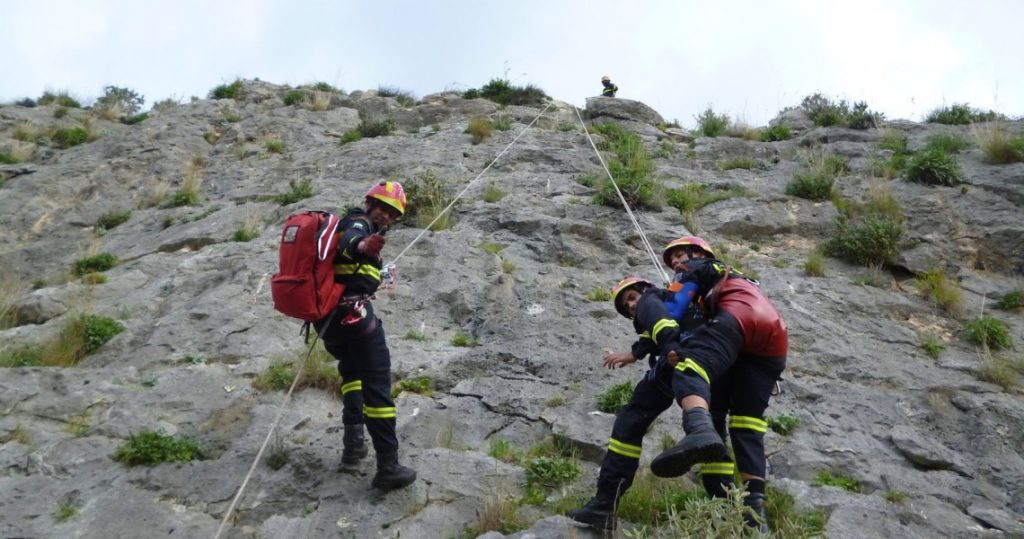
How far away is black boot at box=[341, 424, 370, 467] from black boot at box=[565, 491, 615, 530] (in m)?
1.68

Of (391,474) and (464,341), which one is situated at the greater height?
(464,341)

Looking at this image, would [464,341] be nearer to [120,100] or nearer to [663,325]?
[663,325]

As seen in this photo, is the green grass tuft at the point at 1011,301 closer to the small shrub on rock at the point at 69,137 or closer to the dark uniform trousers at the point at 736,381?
the dark uniform trousers at the point at 736,381

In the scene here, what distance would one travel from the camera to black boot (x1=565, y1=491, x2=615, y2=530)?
179 inches

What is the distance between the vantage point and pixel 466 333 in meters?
7.58

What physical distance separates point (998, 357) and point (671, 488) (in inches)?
155

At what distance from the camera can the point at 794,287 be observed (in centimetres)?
830

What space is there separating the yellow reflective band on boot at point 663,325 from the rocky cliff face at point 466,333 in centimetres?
129

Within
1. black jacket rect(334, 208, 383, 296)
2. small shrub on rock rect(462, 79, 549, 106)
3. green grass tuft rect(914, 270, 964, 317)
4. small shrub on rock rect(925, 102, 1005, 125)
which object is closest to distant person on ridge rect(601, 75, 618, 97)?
small shrub on rock rect(462, 79, 549, 106)

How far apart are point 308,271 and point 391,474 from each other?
57.4 inches

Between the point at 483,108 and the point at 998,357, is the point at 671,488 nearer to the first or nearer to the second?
the point at 998,357

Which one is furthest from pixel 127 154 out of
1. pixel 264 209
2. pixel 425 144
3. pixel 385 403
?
pixel 385 403

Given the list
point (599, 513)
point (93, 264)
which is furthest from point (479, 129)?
point (599, 513)

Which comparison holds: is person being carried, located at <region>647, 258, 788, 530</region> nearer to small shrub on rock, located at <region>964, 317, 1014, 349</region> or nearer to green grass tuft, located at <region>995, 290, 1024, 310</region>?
small shrub on rock, located at <region>964, 317, 1014, 349</region>
